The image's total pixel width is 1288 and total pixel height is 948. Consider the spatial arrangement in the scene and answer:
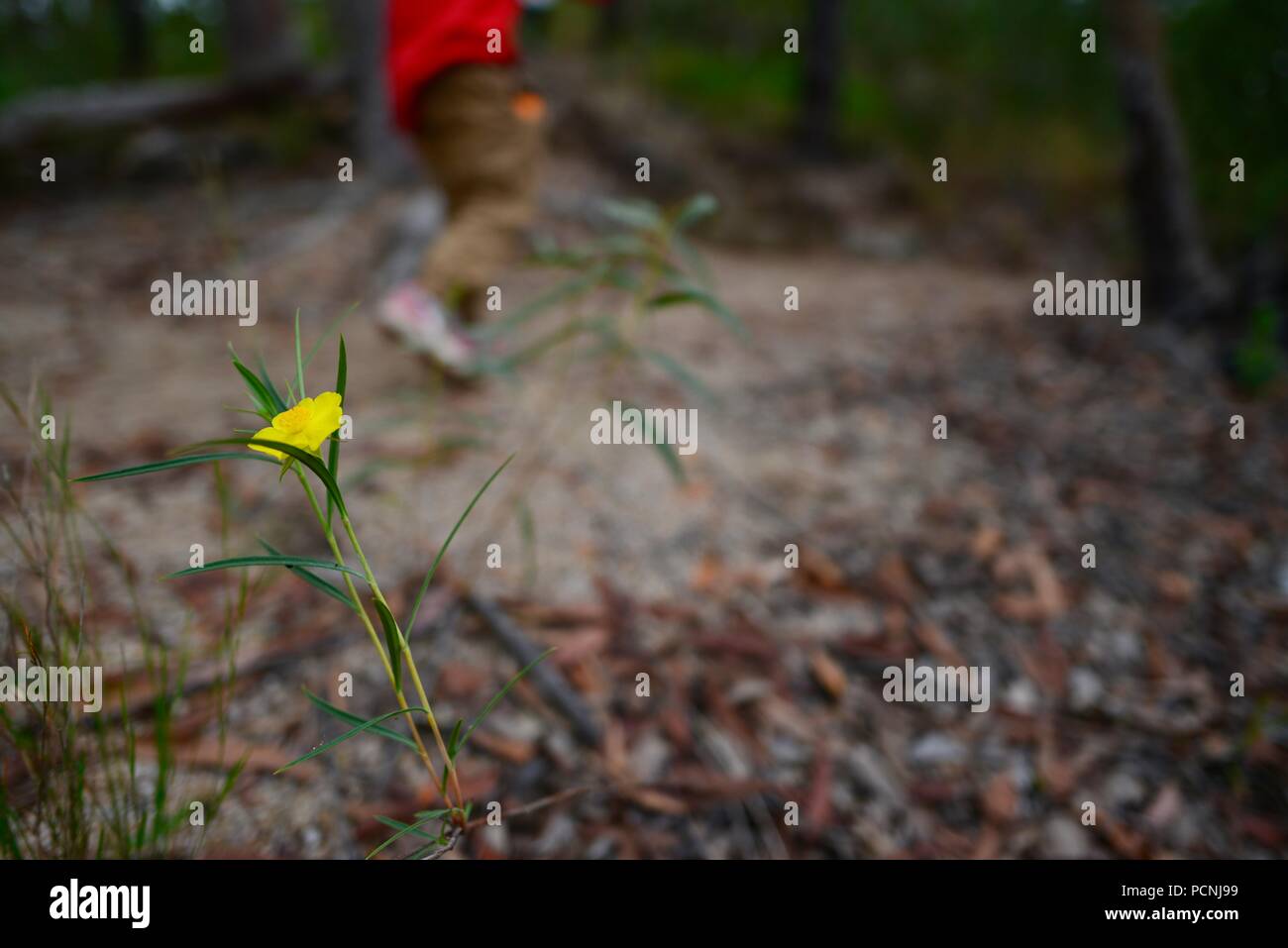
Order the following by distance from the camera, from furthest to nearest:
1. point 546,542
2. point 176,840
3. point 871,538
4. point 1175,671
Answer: point 871,538 < point 546,542 < point 1175,671 < point 176,840

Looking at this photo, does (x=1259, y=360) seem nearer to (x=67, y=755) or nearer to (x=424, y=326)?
(x=424, y=326)

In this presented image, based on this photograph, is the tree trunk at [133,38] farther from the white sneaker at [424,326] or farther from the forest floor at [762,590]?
the white sneaker at [424,326]

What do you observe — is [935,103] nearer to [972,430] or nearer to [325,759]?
[972,430]

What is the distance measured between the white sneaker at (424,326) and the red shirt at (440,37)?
58 cm

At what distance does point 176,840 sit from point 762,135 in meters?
5.66

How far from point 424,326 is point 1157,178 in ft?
10.9

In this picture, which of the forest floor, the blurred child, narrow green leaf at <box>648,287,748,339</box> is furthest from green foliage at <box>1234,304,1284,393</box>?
the blurred child

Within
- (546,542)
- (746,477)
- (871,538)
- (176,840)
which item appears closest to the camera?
(176,840)

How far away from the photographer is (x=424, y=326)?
185 centimetres

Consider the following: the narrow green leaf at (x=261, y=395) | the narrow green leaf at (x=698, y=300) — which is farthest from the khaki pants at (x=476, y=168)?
the narrow green leaf at (x=261, y=395)

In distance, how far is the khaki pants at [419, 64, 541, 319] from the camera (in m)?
1.90

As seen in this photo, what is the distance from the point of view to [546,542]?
60.0 inches

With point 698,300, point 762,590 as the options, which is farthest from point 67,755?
point 762,590
